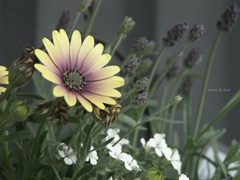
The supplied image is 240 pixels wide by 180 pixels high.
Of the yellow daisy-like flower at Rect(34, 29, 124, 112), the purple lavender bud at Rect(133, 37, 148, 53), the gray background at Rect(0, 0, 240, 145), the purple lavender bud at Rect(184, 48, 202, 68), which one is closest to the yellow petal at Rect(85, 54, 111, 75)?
the yellow daisy-like flower at Rect(34, 29, 124, 112)

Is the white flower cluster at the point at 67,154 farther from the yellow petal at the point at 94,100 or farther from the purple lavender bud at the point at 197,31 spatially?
the purple lavender bud at the point at 197,31

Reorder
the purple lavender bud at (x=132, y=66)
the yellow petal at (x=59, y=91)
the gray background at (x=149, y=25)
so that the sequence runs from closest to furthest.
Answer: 1. the yellow petal at (x=59, y=91)
2. the purple lavender bud at (x=132, y=66)
3. the gray background at (x=149, y=25)

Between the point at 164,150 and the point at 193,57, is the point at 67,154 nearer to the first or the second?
the point at 164,150

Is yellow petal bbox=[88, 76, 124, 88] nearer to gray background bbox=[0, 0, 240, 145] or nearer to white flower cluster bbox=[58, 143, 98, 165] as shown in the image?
white flower cluster bbox=[58, 143, 98, 165]

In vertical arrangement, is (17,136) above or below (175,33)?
below

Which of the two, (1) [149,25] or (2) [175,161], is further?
(1) [149,25]

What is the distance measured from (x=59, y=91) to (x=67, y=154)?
8cm

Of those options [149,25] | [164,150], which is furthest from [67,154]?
[149,25]

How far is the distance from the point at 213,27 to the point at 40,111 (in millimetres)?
844

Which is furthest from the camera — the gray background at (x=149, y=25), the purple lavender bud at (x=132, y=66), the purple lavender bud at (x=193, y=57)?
the gray background at (x=149, y=25)

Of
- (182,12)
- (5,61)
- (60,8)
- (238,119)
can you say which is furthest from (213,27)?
(5,61)

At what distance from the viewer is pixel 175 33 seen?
53 cm

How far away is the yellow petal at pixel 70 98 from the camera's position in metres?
0.33

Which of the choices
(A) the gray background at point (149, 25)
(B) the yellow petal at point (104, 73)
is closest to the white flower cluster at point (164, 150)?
(B) the yellow petal at point (104, 73)
